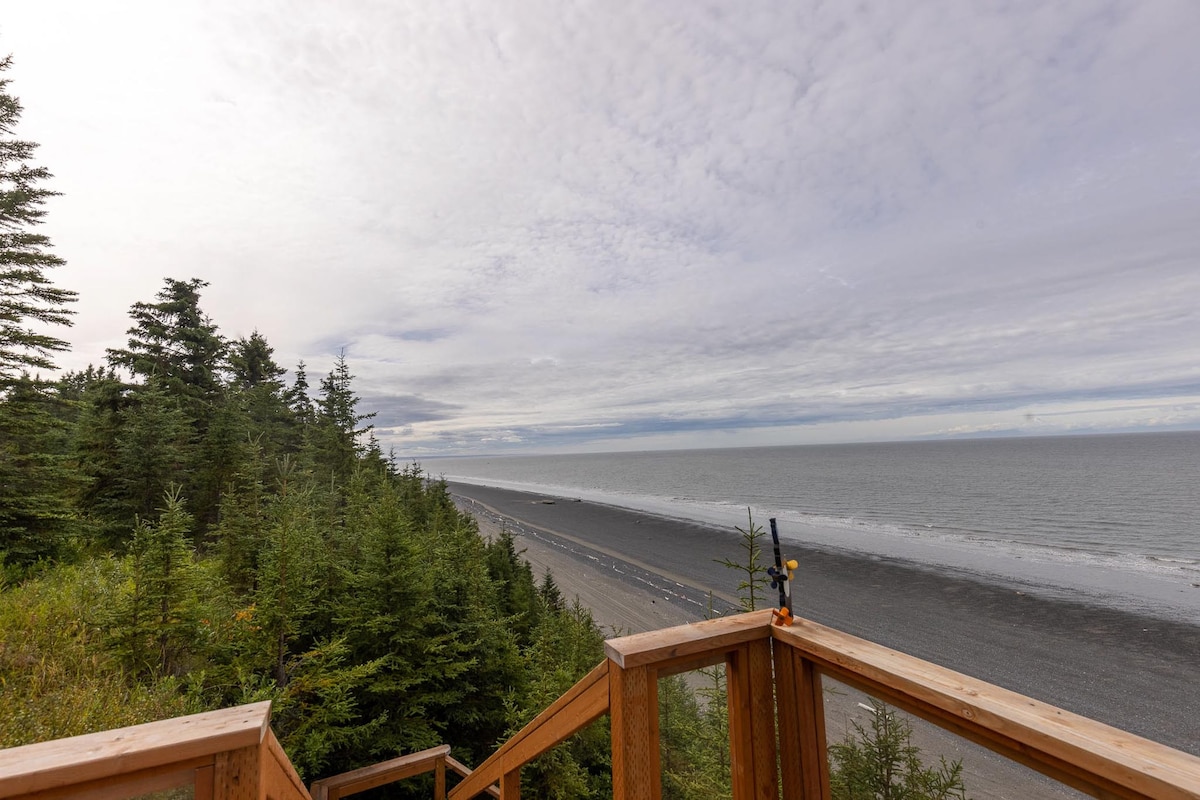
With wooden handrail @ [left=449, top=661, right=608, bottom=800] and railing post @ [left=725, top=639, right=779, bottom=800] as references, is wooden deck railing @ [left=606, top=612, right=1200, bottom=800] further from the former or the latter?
wooden handrail @ [left=449, top=661, right=608, bottom=800]

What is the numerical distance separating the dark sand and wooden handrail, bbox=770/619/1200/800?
21524mm

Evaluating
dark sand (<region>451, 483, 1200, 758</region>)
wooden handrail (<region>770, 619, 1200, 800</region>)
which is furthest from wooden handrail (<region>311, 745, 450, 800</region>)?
dark sand (<region>451, 483, 1200, 758</region>)

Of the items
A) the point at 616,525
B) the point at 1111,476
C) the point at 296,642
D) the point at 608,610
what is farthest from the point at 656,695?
the point at 1111,476

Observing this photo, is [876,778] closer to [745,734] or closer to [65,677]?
[745,734]

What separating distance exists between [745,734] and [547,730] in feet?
3.26

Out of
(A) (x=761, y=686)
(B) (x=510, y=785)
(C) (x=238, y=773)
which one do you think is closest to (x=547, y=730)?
(B) (x=510, y=785)

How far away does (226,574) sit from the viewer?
992 centimetres

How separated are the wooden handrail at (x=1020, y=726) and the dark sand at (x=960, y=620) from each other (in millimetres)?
21524

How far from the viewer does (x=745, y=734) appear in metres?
1.80

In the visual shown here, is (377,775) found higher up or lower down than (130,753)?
lower down

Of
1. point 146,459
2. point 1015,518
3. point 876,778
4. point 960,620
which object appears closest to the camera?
point 876,778

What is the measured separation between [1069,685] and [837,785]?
26567 mm

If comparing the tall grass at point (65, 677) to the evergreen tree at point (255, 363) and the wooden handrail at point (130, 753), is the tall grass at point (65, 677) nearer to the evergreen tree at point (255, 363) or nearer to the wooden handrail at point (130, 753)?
the wooden handrail at point (130, 753)

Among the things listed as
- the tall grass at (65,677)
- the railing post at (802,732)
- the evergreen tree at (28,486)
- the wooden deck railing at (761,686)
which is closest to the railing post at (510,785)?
the wooden deck railing at (761,686)
